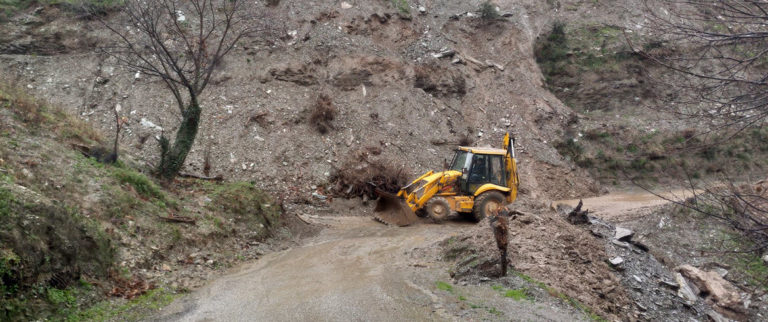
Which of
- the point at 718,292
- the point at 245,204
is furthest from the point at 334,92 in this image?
the point at 718,292

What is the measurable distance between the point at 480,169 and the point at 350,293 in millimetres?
8011

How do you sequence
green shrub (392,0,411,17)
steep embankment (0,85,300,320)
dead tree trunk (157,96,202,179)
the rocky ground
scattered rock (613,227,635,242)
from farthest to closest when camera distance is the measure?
1. green shrub (392,0,411,17)
2. dead tree trunk (157,96,202,179)
3. scattered rock (613,227,635,242)
4. the rocky ground
5. steep embankment (0,85,300,320)

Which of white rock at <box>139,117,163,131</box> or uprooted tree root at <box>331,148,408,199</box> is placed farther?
white rock at <box>139,117,163,131</box>

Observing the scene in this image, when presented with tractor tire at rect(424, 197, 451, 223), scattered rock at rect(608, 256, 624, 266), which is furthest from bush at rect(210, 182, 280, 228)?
scattered rock at rect(608, 256, 624, 266)

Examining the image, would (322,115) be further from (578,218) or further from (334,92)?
(578,218)

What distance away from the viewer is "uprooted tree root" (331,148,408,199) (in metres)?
17.0

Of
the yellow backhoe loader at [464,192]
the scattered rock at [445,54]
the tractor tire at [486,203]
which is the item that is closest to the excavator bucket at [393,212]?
the yellow backhoe loader at [464,192]

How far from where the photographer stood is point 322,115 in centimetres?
2009

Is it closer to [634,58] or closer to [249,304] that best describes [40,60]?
[249,304]

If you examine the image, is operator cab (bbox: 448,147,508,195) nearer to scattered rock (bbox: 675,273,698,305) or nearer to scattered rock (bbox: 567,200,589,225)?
scattered rock (bbox: 567,200,589,225)

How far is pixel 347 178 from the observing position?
17.3 metres

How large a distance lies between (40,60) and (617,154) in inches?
1041

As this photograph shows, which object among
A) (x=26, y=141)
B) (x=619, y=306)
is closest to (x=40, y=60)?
(x=26, y=141)

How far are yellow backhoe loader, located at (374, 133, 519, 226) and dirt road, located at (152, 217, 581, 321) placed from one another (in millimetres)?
3263
